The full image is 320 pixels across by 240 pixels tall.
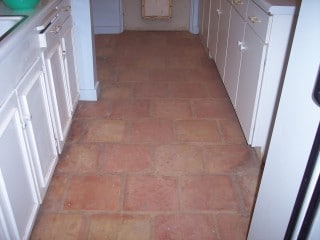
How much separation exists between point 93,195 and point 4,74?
878mm

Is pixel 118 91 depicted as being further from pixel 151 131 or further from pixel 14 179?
pixel 14 179

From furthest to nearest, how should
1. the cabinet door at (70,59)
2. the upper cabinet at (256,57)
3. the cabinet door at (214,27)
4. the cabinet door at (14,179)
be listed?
the cabinet door at (214,27) < the cabinet door at (70,59) < the upper cabinet at (256,57) < the cabinet door at (14,179)

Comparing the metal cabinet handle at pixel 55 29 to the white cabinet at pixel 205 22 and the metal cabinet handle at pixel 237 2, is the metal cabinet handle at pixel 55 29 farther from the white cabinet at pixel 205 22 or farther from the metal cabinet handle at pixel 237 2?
the white cabinet at pixel 205 22

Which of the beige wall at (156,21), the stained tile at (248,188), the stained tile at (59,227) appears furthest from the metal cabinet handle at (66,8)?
the beige wall at (156,21)

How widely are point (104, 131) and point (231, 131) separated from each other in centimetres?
92

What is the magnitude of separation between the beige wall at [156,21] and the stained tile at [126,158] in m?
2.71

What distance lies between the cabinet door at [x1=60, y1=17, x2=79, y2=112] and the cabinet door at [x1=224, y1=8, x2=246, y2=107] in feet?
3.75

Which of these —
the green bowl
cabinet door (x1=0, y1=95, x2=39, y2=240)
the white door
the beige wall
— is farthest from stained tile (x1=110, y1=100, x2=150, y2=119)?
the beige wall

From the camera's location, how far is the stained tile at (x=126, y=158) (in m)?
2.08

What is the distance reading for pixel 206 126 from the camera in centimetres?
251

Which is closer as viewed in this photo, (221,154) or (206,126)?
(221,154)

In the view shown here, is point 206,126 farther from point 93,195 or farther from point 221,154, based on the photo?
point 93,195

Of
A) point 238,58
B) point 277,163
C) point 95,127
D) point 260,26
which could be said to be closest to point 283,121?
point 277,163

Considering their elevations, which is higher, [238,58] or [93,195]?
[238,58]
